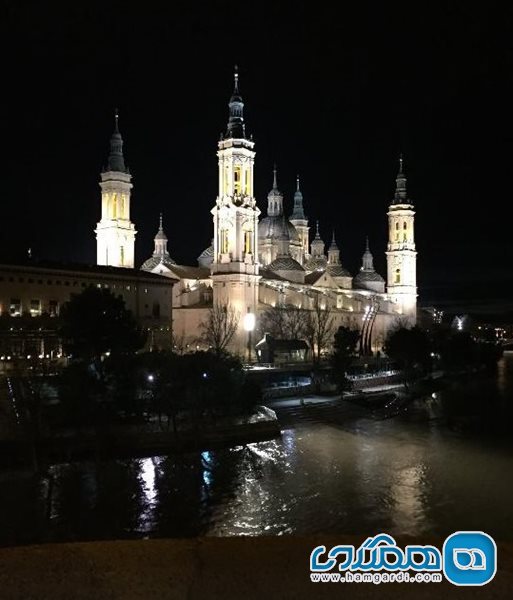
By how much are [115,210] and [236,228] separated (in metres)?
10.1

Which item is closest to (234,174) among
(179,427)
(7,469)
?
(179,427)

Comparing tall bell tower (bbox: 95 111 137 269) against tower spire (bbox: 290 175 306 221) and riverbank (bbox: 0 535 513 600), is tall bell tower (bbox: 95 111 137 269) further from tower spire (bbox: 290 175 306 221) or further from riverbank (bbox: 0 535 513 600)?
riverbank (bbox: 0 535 513 600)

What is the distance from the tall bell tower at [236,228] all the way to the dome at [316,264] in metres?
24.3

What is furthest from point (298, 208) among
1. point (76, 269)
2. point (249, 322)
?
point (76, 269)

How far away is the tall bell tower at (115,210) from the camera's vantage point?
176 feet

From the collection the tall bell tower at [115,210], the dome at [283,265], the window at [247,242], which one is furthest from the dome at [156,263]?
the dome at [283,265]

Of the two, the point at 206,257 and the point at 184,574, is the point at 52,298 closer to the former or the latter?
the point at 206,257

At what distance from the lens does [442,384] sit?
172 feet

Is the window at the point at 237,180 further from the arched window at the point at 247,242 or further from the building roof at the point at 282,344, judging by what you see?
the building roof at the point at 282,344

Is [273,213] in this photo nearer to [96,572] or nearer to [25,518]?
[25,518]

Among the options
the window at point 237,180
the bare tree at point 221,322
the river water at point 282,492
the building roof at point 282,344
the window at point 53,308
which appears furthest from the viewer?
the window at point 237,180

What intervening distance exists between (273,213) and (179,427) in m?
49.6

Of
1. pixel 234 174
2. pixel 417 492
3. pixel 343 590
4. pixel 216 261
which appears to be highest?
pixel 234 174

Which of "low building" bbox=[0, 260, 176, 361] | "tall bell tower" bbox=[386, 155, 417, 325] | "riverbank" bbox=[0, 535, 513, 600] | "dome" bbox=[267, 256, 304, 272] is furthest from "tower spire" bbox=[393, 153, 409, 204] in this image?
"riverbank" bbox=[0, 535, 513, 600]
